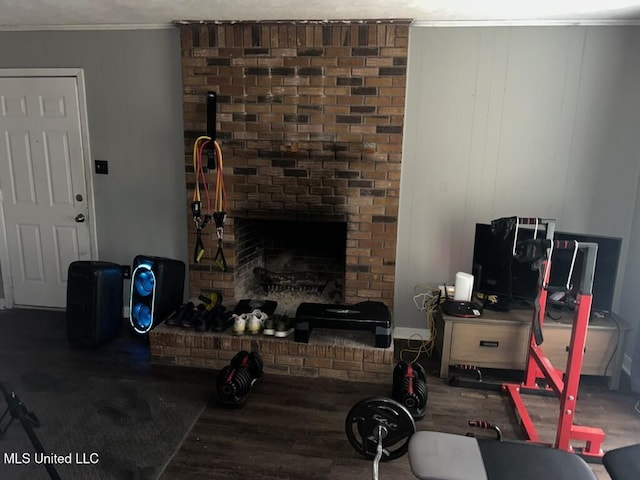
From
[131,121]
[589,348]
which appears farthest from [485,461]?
[131,121]

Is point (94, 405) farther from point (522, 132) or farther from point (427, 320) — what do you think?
point (522, 132)

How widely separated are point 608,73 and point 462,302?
1742mm

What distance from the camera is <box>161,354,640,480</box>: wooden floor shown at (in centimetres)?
208

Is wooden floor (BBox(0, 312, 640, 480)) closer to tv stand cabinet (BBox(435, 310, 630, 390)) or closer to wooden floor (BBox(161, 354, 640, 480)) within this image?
wooden floor (BBox(161, 354, 640, 480))

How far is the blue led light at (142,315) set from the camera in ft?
10.6

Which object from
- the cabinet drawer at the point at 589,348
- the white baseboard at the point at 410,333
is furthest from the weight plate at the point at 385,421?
the white baseboard at the point at 410,333

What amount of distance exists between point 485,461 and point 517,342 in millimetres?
1434

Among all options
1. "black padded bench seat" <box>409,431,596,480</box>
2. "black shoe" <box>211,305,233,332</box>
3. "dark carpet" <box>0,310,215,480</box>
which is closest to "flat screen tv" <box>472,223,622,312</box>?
"black padded bench seat" <box>409,431,596,480</box>

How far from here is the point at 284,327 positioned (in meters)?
2.93

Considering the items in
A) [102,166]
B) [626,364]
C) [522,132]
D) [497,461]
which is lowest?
[626,364]

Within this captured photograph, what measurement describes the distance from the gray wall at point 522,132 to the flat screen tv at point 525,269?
0.85ft

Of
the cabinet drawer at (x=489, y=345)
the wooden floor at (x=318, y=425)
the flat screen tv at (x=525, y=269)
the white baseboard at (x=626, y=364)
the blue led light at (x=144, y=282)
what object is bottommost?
the wooden floor at (x=318, y=425)

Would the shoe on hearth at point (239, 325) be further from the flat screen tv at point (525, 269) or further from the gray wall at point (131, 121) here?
the flat screen tv at point (525, 269)

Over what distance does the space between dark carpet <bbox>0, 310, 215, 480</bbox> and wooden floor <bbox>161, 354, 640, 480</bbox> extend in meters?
0.17
